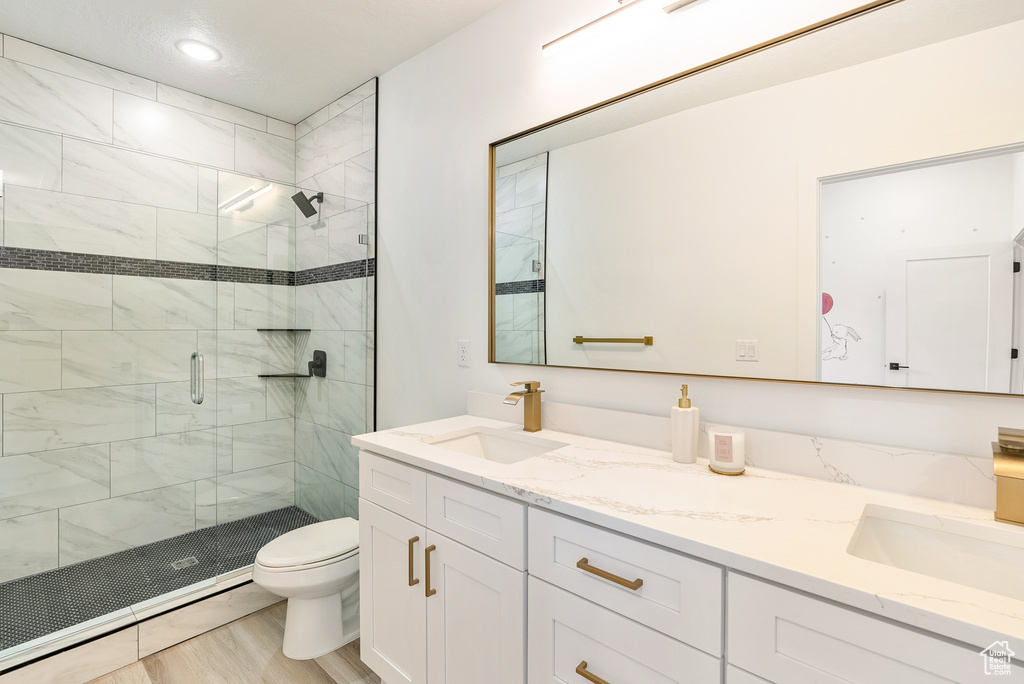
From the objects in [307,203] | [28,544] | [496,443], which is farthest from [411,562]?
[307,203]

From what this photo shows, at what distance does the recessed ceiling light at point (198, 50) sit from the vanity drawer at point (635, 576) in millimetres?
2372

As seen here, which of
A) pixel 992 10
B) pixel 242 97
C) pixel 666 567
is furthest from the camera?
pixel 242 97

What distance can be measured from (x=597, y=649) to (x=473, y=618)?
0.36 m

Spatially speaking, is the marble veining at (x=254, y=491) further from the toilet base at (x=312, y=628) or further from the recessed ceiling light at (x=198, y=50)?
the recessed ceiling light at (x=198, y=50)

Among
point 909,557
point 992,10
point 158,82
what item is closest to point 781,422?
point 909,557

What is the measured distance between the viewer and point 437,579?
1.28 m

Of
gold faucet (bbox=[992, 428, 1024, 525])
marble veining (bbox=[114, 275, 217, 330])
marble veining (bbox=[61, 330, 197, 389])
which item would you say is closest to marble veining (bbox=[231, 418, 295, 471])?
marble veining (bbox=[61, 330, 197, 389])

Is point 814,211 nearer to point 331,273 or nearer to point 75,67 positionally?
point 331,273

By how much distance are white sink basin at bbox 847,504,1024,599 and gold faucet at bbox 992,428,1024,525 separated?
0.11ft

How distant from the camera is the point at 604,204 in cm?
152

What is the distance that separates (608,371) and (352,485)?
155cm

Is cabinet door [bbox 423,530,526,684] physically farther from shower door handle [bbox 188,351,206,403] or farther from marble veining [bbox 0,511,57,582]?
marble veining [bbox 0,511,57,582]

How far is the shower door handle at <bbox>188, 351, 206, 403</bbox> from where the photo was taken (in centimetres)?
213

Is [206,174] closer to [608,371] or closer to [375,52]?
[375,52]
